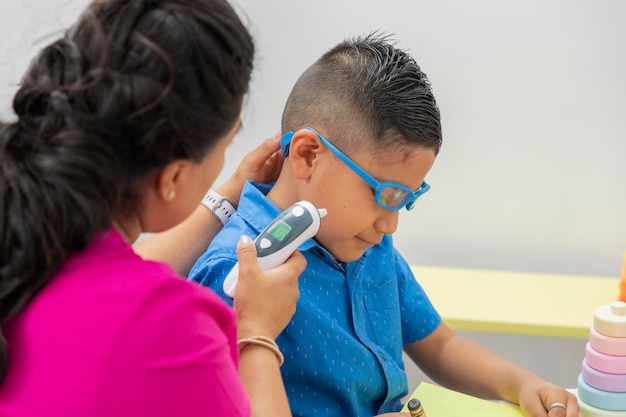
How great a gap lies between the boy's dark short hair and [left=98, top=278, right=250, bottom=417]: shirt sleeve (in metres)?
0.43

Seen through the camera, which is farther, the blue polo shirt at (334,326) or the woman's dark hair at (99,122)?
the blue polo shirt at (334,326)

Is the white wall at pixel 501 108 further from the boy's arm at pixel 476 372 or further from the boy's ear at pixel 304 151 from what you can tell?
the boy's ear at pixel 304 151

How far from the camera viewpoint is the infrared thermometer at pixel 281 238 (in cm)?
91

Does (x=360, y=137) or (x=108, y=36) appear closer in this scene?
(x=108, y=36)

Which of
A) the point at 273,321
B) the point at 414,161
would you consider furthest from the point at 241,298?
the point at 414,161

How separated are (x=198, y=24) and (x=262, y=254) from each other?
0.34m

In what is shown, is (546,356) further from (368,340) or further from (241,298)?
(241,298)

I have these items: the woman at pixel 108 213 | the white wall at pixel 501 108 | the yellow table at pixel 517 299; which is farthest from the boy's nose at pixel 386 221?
the white wall at pixel 501 108

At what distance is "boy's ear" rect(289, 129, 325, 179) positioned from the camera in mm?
1028

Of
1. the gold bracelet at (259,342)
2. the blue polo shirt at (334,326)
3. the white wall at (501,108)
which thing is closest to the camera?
the gold bracelet at (259,342)

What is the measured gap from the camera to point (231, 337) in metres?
0.71

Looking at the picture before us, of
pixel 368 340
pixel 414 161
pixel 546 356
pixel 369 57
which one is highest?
pixel 369 57

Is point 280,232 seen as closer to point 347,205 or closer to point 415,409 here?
point 347,205

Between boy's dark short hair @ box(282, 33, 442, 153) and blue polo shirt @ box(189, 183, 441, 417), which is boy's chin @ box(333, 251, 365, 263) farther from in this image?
boy's dark short hair @ box(282, 33, 442, 153)
